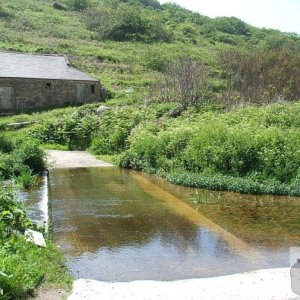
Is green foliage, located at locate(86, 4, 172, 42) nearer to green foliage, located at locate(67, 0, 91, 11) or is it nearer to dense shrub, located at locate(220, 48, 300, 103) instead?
green foliage, located at locate(67, 0, 91, 11)

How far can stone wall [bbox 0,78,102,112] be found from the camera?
94.8 feet

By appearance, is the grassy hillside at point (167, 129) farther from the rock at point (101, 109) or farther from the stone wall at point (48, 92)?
the stone wall at point (48, 92)

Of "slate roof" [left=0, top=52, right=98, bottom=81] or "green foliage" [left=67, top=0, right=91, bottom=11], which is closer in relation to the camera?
"slate roof" [left=0, top=52, right=98, bottom=81]

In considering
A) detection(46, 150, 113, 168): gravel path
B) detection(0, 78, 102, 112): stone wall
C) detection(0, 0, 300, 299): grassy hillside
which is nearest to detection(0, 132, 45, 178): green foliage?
detection(0, 0, 300, 299): grassy hillside

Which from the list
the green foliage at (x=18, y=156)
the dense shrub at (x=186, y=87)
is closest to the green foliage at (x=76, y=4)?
the dense shrub at (x=186, y=87)

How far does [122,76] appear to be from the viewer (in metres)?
39.0

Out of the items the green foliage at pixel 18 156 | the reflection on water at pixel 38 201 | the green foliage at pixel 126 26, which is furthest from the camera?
the green foliage at pixel 126 26

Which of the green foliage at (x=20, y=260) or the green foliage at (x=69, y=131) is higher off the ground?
the green foliage at (x=20, y=260)

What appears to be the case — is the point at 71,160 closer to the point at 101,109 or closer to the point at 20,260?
the point at 101,109

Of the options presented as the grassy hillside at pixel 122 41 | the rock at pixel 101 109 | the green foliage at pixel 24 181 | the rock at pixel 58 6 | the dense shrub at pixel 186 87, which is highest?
the rock at pixel 58 6

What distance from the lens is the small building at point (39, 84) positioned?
2877cm

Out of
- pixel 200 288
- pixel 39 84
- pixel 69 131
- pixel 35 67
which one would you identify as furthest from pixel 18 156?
pixel 35 67

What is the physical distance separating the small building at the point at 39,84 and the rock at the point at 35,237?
21082mm

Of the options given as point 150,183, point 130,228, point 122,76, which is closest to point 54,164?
point 150,183
